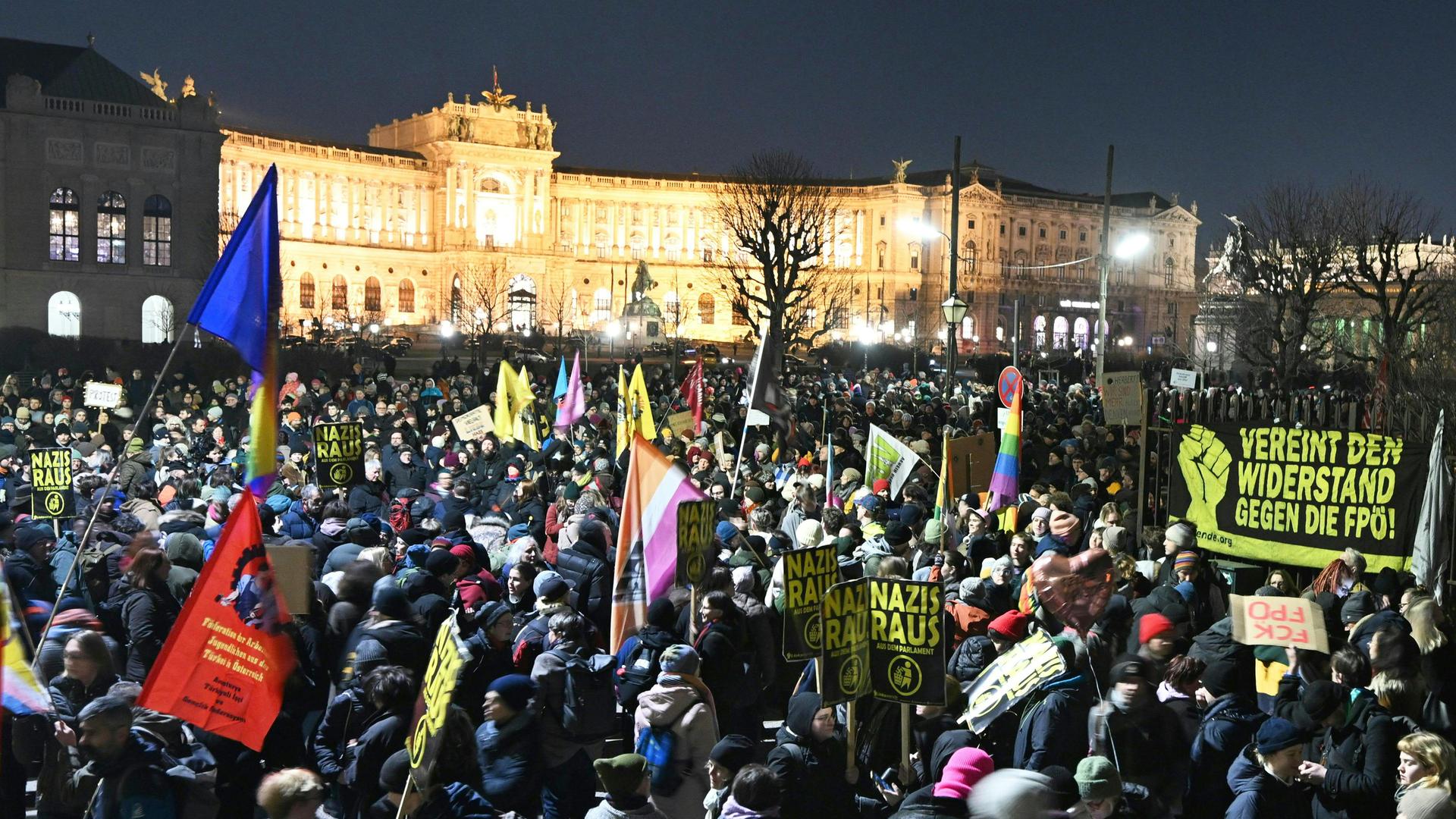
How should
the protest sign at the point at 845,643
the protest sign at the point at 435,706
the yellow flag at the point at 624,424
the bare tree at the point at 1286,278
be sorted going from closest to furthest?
1. the protest sign at the point at 435,706
2. the protest sign at the point at 845,643
3. the yellow flag at the point at 624,424
4. the bare tree at the point at 1286,278

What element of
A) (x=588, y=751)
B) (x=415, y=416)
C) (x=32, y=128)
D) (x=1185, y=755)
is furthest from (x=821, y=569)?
(x=32, y=128)

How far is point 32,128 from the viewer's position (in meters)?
49.2

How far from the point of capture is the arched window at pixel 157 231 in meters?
50.7

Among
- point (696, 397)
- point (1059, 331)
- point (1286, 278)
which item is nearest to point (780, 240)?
point (1286, 278)

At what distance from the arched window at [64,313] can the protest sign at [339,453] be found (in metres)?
42.0

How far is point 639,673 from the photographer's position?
677 cm

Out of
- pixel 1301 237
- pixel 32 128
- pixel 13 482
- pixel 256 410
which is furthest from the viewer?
pixel 32 128

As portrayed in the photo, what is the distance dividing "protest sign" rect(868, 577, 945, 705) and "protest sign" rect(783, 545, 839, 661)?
490 mm

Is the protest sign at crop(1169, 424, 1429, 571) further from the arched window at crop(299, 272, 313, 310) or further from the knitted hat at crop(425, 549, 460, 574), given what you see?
the arched window at crop(299, 272, 313, 310)

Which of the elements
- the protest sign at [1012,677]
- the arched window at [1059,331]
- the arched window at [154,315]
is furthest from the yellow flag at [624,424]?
the arched window at [1059,331]

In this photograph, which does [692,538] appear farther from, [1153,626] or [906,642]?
[1153,626]

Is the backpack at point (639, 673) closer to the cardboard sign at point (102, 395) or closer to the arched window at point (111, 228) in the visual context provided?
the cardboard sign at point (102, 395)

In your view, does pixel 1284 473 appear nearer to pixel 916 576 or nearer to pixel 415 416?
pixel 916 576

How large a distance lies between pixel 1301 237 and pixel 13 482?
111 ft
